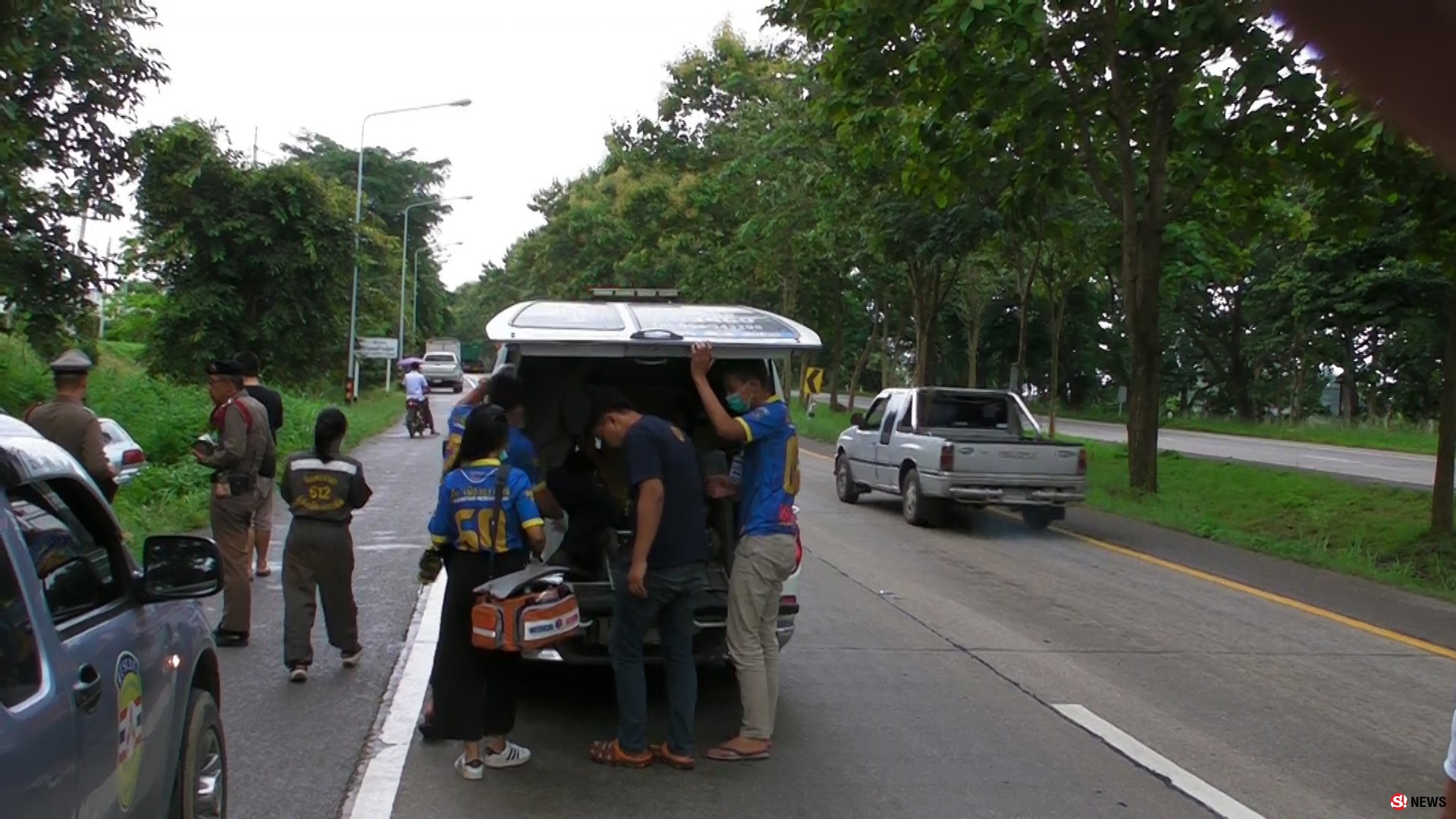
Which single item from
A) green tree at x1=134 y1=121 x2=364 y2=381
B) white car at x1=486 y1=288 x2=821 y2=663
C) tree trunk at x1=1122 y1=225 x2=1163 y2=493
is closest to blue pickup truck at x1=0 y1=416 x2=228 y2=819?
white car at x1=486 y1=288 x2=821 y2=663

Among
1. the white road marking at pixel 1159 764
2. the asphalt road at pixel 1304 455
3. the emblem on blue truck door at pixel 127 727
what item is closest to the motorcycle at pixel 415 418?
the asphalt road at pixel 1304 455

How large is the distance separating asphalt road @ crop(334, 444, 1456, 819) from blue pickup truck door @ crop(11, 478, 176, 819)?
5.25ft

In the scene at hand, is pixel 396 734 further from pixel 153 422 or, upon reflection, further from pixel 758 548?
pixel 153 422

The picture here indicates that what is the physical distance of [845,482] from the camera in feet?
62.8

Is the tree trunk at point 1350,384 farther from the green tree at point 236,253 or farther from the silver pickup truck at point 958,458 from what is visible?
the green tree at point 236,253

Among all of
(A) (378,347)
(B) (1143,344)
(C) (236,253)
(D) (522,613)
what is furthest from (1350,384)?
(D) (522,613)

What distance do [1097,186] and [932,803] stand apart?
14584mm

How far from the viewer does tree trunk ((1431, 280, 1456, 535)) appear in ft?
49.4

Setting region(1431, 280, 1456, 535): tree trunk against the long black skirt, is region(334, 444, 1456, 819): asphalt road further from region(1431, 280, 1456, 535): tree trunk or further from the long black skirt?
region(1431, 280, 1456, 535): tree trunk

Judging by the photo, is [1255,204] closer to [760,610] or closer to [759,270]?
[760,610]

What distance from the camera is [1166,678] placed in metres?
8.27

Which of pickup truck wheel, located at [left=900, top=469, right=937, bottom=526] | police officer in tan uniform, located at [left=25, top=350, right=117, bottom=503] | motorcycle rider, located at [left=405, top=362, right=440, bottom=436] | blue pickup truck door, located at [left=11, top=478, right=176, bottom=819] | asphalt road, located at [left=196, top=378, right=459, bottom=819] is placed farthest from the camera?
motorcycle rider, located at [left=405, top=362, right=440, bottom=436]

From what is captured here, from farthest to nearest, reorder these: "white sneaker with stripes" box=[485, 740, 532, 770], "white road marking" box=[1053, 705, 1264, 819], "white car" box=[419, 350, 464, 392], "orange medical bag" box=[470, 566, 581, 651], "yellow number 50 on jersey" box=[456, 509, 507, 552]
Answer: "white car" box=[419, 350, 464, 392]
"yellow number 50 on jersey" box=[456, 509, 507, 552]
"white sneaker with stripes" box=[485, 740, 532, 770]
"orange medical bag" box=[470, 566, 581, 651]
"white road marking" box=[1053, 705, 1264, 819]

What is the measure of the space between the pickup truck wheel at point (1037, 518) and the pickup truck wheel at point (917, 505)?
1.38 meters
